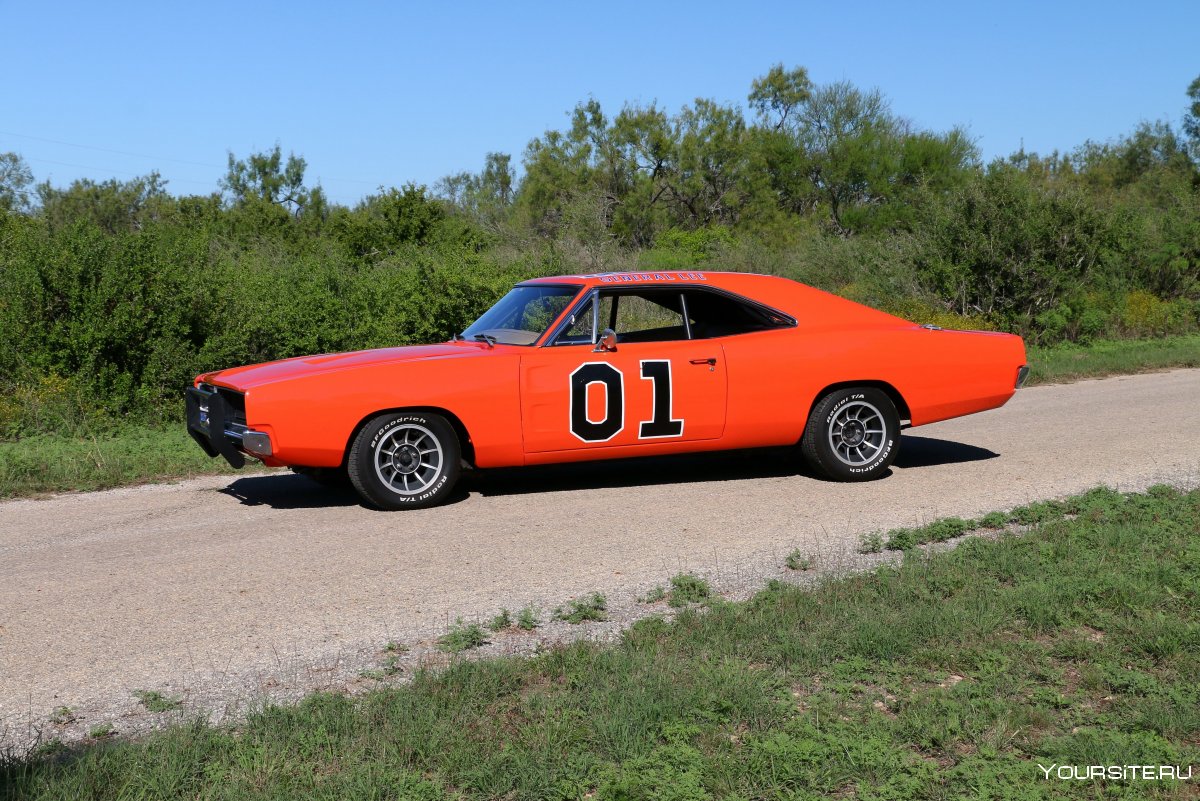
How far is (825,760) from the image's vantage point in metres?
3.72

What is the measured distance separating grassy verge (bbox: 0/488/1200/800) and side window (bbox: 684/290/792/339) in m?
3.67

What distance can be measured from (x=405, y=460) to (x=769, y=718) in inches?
177

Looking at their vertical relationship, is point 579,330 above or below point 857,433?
above

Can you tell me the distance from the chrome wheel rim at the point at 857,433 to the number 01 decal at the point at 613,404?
133 cm

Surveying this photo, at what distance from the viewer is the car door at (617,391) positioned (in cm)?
825

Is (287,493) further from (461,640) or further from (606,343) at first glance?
(461,640)

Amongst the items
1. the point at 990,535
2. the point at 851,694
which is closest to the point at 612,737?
the point at 851,694

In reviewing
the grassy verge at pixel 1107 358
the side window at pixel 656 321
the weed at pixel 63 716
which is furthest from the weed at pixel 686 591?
the grassy verge at pixel 1107 358

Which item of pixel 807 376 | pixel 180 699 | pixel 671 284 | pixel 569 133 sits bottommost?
pixel 180 699

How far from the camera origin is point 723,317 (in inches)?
354

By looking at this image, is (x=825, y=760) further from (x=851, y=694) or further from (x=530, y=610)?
(x=530, y=610)

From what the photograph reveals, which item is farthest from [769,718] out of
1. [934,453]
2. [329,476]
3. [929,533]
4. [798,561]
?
[934,453]

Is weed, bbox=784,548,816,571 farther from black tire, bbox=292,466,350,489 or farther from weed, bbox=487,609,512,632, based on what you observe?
black tire, bbox=292,466,350,489

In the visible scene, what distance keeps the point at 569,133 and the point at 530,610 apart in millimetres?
49237
